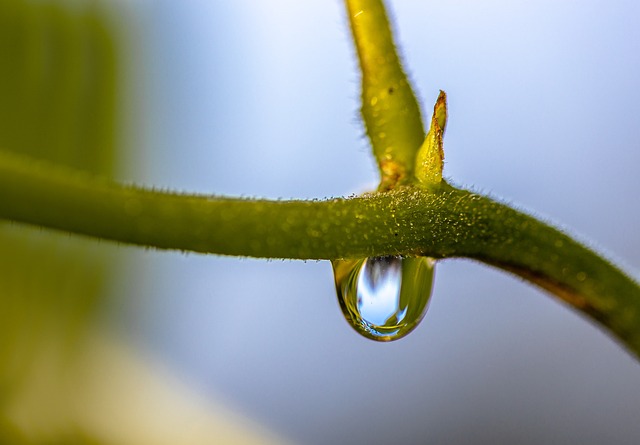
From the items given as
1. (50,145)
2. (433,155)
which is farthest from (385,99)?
(50,145)

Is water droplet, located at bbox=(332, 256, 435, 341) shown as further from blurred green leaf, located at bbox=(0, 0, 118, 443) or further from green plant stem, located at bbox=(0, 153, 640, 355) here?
blurred green leaf, located at bbox=(0, 0, 118, 443)

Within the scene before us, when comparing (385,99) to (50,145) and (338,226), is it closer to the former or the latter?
(338,226)

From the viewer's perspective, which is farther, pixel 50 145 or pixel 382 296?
pixel 50 145

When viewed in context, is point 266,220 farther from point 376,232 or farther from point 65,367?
point 65,367

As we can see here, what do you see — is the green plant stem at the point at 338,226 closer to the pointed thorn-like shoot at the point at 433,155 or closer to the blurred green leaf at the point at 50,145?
the pointed thorn-like shoot at the point at 433,155

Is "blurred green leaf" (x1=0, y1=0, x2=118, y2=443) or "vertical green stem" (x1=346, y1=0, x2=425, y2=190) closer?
"vertical green stem" (x1=346, y1=0, x2=425, y2=190)

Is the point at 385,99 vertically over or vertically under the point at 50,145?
under

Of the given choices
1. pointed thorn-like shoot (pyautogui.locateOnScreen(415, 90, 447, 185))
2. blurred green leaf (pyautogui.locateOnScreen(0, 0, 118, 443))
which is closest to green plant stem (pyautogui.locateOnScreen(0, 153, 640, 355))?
pointed thorn-like shoot (pyautogui.locateOnScreen(415, 90, 447, 185))
